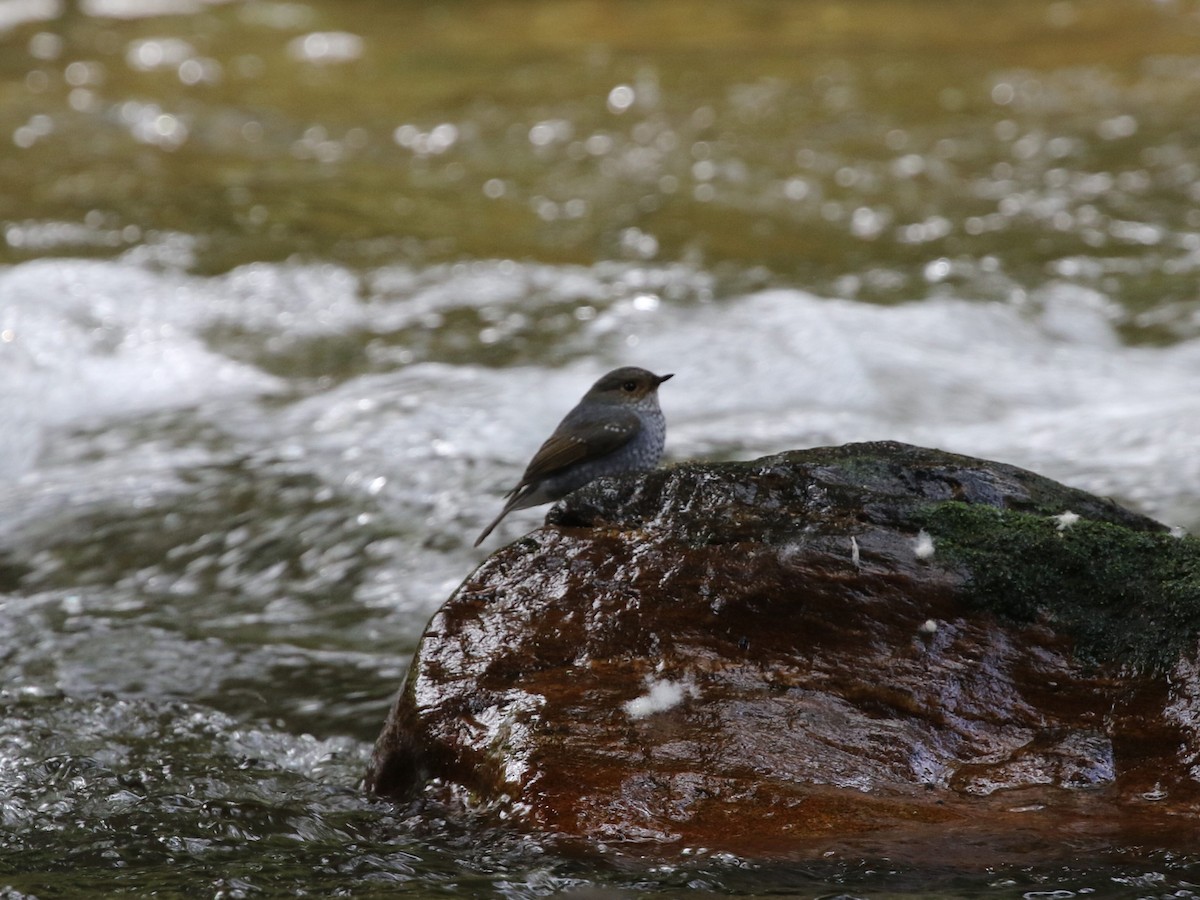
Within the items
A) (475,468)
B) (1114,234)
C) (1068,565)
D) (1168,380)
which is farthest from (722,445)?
(1114,234)

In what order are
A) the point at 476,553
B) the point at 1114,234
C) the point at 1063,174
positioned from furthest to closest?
Result: 1. the point at 1063,174
2. the point at 1114,234
3. the point at 476,553

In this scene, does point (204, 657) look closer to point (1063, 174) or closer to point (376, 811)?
point (376, 811)

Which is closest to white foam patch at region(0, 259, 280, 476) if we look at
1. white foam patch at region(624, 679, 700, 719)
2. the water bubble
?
white foam patch at region(624, 679, 700, 719)

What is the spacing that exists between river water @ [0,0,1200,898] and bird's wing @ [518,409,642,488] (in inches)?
45.5

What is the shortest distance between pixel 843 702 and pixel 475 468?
3923mm

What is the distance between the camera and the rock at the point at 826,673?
358cm

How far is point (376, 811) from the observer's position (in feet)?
13.3

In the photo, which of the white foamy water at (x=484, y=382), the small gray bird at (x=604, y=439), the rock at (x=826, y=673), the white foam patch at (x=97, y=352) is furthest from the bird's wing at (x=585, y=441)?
the white foam patch at (x=97, y=352)

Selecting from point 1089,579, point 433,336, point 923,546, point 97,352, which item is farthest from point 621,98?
point 1089,579

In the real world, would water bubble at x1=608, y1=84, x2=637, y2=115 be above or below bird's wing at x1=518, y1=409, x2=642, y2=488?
above

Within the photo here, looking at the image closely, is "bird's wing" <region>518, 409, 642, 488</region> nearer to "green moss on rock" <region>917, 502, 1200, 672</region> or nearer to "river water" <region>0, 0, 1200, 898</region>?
"river water" <region>0, 0, 1200, 898</region>

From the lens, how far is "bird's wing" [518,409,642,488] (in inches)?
201

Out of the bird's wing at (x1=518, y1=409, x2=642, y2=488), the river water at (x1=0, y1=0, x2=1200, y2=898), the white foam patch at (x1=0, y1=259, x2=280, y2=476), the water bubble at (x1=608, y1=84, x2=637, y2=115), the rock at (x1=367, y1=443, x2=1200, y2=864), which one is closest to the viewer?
the rock at (x1=367, y1=443, x2=1200, y2=864)

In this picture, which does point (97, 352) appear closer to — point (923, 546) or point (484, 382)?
point (484, 382)
